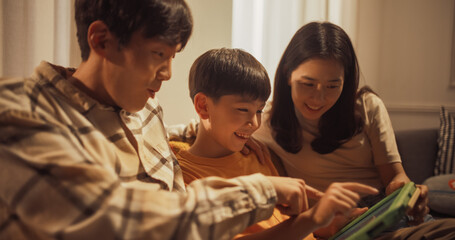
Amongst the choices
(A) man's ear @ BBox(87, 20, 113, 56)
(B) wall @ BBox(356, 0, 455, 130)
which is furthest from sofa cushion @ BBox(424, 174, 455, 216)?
(A) man's ear @ BBox(87, 20, 113, 56)

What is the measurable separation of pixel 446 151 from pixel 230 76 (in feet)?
5.03

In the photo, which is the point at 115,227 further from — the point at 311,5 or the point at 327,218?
the point at 311,5

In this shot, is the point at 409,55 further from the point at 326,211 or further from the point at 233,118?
the point at 326,211

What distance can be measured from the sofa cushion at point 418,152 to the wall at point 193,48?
1169 mm

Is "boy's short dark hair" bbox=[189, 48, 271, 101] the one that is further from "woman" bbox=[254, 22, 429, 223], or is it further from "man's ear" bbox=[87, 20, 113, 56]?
"man's ear" bbox=[87, 20, 113, 56]

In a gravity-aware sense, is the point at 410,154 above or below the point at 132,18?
below

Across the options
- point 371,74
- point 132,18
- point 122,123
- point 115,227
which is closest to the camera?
point 115,227

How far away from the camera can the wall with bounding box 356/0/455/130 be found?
2.75m

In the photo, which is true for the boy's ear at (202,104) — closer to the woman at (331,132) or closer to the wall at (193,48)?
the woman at (331,132)

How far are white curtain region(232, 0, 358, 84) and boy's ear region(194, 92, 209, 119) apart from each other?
112 cm

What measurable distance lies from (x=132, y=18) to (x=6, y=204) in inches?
15.5

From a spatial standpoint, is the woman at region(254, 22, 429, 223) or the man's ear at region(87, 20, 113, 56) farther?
the woman at region(254, 22, 429, 223)

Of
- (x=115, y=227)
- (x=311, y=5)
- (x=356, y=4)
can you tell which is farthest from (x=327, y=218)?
(x=356, y=4)

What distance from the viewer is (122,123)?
885 millimetres
